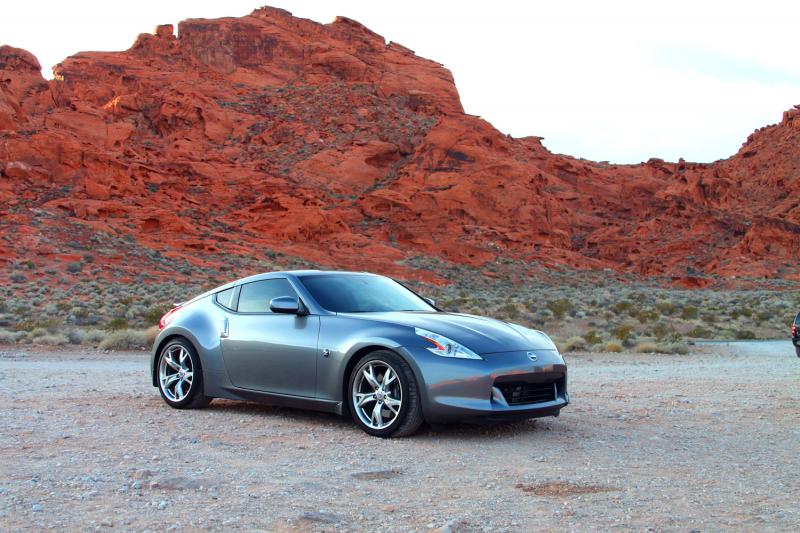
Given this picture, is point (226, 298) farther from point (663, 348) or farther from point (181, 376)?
point (663, 348)

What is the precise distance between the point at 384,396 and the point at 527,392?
1214 mm

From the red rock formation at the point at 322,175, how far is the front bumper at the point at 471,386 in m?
37.5

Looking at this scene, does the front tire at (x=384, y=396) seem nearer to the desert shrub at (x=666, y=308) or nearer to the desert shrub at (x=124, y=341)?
the desert shrub at (x=124, y=341)

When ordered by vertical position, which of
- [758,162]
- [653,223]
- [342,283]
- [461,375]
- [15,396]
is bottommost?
[15,396]

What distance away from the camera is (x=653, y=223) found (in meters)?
75.6

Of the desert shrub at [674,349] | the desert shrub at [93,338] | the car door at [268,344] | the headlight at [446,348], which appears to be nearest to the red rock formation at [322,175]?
the desert shrub at [93,338]

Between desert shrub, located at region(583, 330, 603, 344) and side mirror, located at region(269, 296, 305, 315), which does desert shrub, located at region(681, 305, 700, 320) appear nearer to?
desert shrub, located at region(583, 330, 603, 344)

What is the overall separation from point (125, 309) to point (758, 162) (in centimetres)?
8008

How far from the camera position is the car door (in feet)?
24.9

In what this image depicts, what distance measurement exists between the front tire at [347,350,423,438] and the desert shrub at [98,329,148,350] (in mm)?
12122

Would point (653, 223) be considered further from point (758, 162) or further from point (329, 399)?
point (329, 399)

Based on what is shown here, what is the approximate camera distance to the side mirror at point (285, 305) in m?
7.58

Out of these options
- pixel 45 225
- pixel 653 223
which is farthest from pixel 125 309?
pixel 653 223

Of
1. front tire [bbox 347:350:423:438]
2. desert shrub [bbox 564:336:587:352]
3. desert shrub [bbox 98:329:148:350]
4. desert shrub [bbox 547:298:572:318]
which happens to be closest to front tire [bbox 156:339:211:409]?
front tire [bbox 347:350:423:438]
